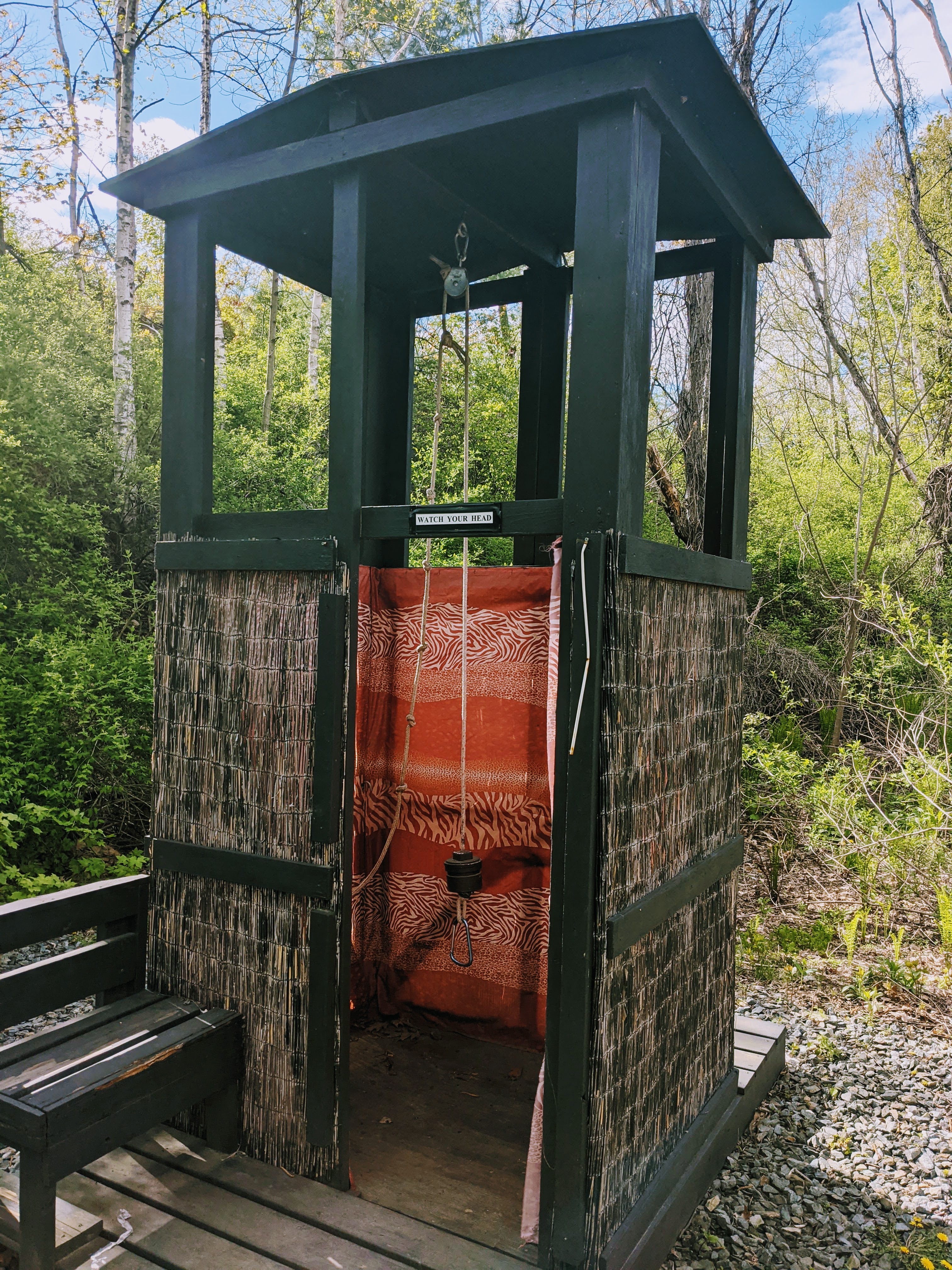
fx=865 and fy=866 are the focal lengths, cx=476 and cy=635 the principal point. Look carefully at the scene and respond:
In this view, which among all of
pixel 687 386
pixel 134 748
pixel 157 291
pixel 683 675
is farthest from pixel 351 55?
pixel 683 675

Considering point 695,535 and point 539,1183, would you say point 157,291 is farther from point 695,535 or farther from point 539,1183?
point 539,1183

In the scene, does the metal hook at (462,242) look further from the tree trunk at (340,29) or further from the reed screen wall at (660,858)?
the tree trunk at (340,29)

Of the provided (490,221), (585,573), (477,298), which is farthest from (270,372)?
(585,573)

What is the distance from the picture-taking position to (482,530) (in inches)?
79.5

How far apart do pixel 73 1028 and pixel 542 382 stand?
243 cm

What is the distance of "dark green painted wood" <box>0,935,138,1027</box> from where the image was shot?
88.0 inches

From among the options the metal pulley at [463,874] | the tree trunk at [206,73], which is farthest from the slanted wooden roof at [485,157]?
the tree trunk at [206,73]

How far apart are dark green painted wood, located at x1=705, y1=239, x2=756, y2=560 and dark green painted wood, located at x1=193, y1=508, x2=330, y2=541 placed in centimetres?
119

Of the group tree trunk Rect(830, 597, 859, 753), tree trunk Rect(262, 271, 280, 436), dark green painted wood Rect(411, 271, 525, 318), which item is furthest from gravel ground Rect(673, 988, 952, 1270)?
tree trunk Rect(262, 271, 280, 436)

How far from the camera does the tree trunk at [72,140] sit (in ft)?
33.5

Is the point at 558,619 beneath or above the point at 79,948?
above

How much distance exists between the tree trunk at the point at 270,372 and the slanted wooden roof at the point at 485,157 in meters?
9.28

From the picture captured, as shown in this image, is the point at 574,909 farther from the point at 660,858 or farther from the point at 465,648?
the point at 465,648

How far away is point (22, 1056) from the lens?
2014mm
